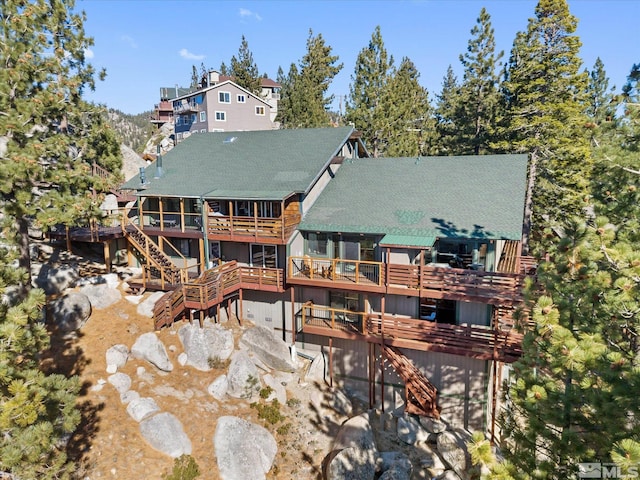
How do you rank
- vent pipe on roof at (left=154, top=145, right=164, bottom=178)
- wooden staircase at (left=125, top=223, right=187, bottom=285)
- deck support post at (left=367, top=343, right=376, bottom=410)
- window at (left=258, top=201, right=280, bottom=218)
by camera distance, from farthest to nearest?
1. vent pipe on roof at (left=154, top=145, right=164, bottom=178)
2. window at (left=258, top=201, right=280, bottom=218)
3. wooden staircase at (left=125, top=223, right=187, bottom=285)
4. deck support post at (left=367, top=343, right=376, bottom=410)

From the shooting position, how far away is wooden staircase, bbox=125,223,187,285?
2247 centimetres

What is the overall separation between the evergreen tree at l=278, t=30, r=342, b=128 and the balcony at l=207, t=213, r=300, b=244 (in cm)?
3035

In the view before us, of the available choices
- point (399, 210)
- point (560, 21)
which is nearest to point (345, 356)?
point (399, 210)

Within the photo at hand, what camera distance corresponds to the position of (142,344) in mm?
19531

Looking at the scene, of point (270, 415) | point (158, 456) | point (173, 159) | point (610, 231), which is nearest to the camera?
point (610, 231)

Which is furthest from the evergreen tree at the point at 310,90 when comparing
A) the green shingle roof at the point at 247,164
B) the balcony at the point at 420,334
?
the balcony at the point at 420,334

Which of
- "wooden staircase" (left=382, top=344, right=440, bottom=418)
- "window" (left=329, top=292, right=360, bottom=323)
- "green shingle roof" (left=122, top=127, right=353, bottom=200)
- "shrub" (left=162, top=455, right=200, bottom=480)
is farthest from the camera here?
"green shingle roof" (left=122, top=127, right=353, bottom=200)

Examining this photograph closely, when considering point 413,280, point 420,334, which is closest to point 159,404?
point 420,334

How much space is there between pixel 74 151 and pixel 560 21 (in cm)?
3325

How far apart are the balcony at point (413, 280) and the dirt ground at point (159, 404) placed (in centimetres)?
584

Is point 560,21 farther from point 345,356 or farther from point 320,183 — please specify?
point 345,356

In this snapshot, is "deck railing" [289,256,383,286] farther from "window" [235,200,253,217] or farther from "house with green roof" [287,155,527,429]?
"window" [235,200,253,217]

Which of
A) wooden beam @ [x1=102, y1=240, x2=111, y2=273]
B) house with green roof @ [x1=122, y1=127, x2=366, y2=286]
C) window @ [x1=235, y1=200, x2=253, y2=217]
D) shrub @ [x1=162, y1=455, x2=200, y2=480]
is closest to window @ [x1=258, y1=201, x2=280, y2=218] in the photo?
house with green roof @ [x1=122, y1=127, x2=366, y2=286]

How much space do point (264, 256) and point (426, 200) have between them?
9806mm
